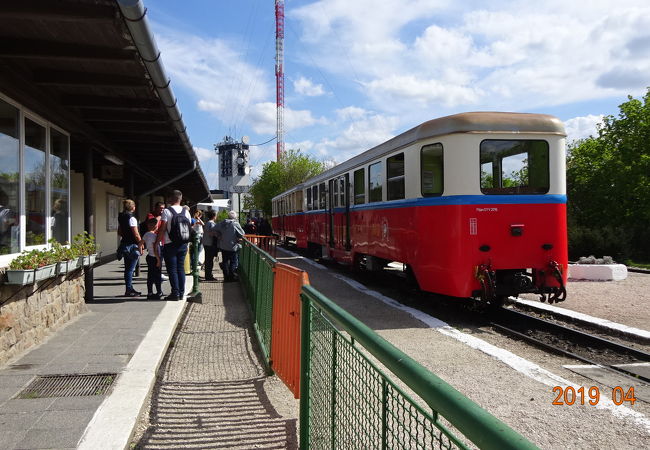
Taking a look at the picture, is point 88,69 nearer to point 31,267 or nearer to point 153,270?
point 31,267

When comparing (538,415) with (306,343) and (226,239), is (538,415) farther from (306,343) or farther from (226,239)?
(226,239)

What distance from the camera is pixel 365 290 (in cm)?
1132

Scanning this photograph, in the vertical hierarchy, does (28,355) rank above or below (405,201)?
below

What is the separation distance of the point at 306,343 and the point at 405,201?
5.91m

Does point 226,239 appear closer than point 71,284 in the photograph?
No

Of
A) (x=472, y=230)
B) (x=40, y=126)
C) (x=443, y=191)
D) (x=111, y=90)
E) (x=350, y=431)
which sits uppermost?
(x=111, y=90)

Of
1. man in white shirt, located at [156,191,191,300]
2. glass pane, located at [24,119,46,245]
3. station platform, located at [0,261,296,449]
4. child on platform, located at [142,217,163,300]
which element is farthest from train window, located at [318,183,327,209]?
glass pane, located at [24,119,46,245]

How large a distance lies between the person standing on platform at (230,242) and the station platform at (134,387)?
14.7 feet

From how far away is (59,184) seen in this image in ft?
25.1

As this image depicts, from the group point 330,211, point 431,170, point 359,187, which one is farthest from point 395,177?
point 330,211

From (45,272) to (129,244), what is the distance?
3.79 m

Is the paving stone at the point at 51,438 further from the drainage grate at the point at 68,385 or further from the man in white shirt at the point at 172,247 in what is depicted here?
the man in white shirt at the point at 172,247

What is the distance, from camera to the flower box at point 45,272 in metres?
5.40

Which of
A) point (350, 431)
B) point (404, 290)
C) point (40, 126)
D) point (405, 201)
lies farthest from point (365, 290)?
point (350, 431)
